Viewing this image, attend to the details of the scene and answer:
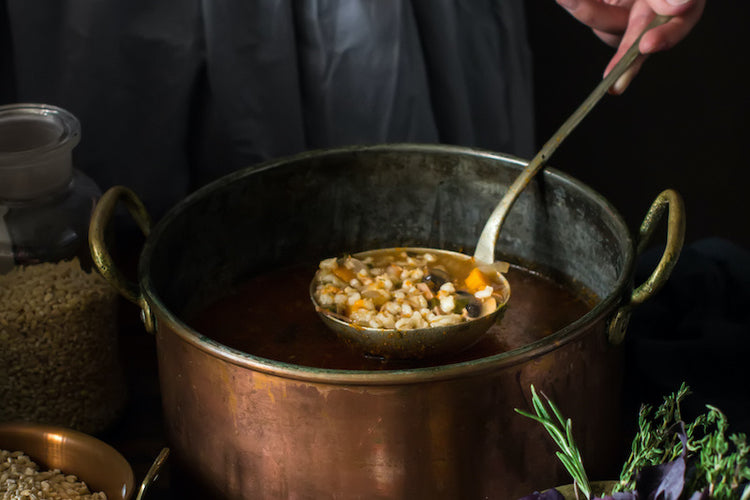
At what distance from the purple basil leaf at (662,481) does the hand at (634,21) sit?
0.47 meters

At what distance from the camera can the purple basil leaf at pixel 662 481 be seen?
25.2 inches

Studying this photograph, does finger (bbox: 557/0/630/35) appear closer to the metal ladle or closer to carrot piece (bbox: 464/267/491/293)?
the metal ladle

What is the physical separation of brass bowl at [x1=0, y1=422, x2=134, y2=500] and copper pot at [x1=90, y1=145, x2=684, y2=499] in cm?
6

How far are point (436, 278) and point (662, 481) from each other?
344 mm

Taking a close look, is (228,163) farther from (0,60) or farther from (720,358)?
(720,358)

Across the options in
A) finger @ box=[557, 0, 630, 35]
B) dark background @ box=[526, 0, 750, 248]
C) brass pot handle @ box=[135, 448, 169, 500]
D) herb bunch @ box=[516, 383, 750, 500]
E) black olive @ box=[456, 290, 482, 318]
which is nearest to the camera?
herb bunch @ box=[516, 383, 750, 500]

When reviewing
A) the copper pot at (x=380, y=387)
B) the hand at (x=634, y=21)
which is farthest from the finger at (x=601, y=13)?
Answer: the copper pot at (x=380, y=387)

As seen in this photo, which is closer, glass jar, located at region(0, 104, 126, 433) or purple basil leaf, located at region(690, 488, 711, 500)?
purple basil leaf, located at region(690, 488, 711, 500)

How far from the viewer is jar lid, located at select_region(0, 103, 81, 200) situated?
899mm

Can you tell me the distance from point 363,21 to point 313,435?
62cm

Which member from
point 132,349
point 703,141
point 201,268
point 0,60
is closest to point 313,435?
point 201,268

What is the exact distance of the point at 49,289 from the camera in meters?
0.93

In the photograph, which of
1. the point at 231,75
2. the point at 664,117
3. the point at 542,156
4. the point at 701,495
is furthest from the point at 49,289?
the point at 664,117

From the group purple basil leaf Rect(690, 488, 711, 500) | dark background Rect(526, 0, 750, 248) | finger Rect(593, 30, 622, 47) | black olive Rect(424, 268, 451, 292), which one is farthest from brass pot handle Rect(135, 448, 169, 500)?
dark background Rect(526, 0, 750, 248)
